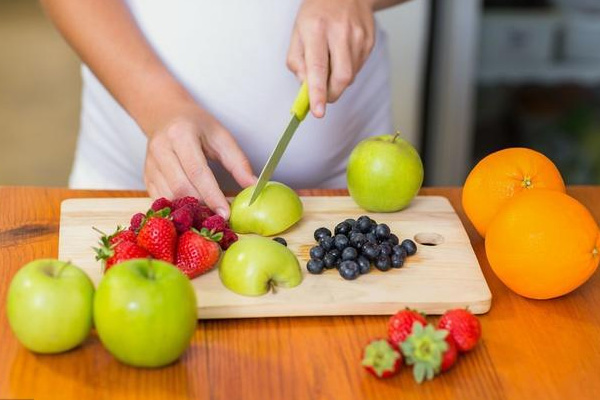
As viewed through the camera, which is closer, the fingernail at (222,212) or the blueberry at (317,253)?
the blueberry at (317,253)

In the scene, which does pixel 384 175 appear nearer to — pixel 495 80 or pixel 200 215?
pixel 200 215

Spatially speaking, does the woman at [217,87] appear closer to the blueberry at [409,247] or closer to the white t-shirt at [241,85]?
the white t-shirt at [241,85]

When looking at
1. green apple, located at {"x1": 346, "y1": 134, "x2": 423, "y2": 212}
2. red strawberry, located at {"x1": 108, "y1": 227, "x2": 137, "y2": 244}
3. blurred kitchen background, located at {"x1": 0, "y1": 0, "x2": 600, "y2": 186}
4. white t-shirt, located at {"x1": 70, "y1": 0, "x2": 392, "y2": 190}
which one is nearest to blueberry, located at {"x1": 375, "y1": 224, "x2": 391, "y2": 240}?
green apple, located at {"x1": 346, "y1": 134, "x2": 423, "y2": 212}

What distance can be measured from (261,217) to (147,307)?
0.37 m

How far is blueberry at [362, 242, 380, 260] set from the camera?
3.80 ft

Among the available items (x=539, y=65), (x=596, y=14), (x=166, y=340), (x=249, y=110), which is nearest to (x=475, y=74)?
(x=539, y=65)

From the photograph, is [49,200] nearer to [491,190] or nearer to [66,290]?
[66,290]

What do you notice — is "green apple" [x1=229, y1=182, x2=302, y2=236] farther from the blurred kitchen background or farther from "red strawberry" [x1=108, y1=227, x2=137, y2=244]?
the blurred kitchen background

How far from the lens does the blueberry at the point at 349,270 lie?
3.71 feet

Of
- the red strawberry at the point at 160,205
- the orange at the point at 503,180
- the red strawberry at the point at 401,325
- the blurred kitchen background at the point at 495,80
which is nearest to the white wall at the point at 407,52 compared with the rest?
the blurred kitchen background at the point at 495,80

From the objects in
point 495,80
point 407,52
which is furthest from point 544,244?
point 495,80

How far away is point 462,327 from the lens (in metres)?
1.00

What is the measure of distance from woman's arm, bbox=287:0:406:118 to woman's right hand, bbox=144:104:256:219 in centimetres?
15

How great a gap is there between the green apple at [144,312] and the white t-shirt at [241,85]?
635mm
